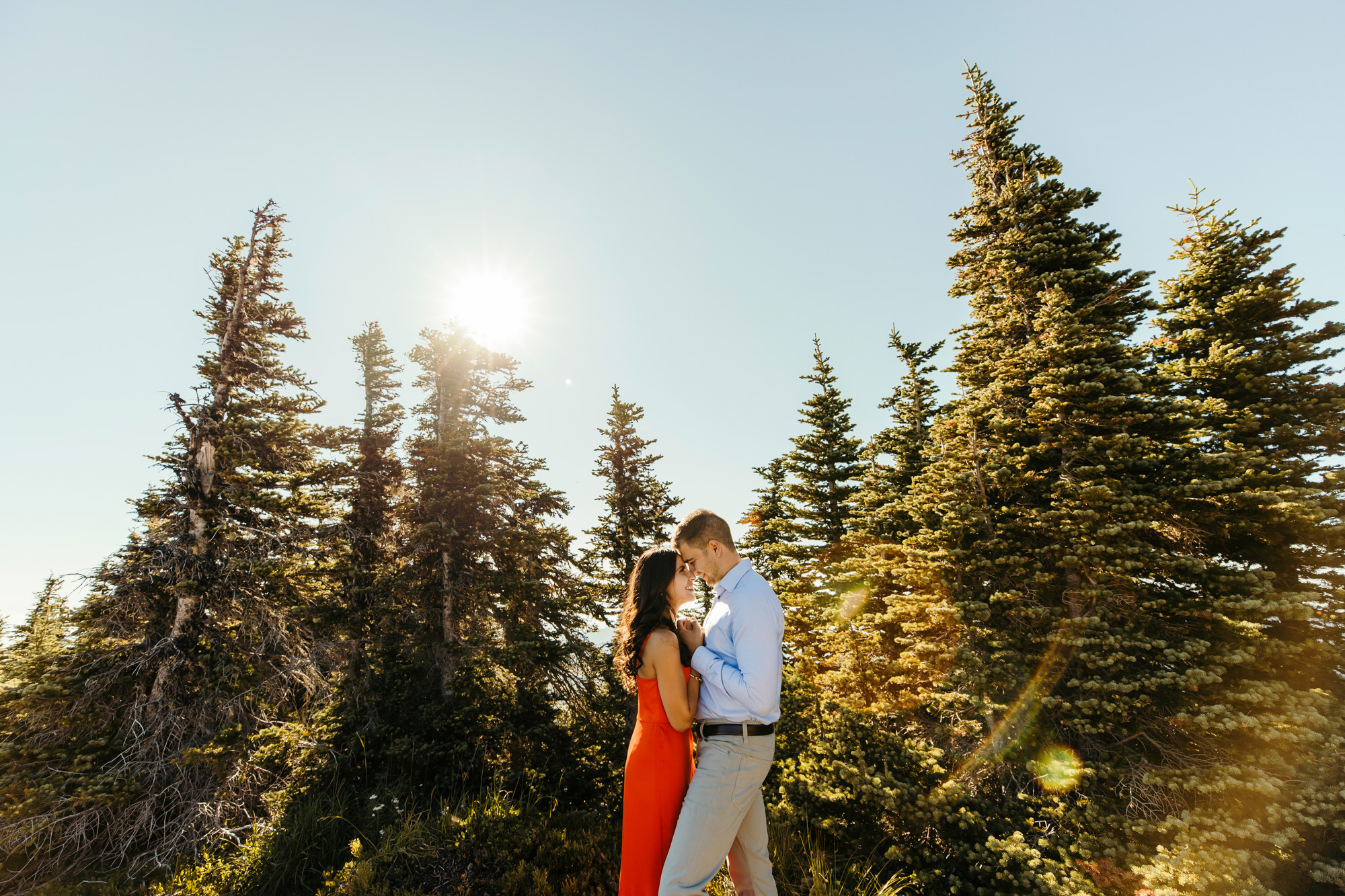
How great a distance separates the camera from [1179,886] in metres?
6.44

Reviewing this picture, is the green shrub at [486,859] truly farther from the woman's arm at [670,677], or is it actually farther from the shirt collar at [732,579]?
the shirt collar at [732,579]

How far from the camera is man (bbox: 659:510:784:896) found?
311 cm

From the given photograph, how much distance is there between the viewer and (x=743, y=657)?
128 inches

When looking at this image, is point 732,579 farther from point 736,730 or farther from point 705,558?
point 736,730

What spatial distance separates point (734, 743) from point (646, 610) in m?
1.08

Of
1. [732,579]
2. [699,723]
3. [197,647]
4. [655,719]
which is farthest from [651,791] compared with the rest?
[197,647]

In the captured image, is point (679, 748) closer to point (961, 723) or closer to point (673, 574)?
point (673, 574)

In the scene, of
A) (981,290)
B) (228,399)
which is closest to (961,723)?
(981,290)

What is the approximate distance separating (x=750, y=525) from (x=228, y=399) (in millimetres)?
17155

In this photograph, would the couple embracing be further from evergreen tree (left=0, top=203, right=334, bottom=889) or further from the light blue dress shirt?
evergreen tree (left=0, top=203, right=334, bottom=889)

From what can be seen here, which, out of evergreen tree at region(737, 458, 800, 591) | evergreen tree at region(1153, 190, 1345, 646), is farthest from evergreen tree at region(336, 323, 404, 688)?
evergreen tree at region(1153, 190, 1345, 646)

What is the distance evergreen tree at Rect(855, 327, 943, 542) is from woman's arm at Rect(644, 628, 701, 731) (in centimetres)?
1080

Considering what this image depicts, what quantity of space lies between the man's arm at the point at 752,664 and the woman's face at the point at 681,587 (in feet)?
1.62

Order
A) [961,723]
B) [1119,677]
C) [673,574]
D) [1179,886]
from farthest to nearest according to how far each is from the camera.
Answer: [961,723]
[1119,677]
[1179,886]
[673,574]
